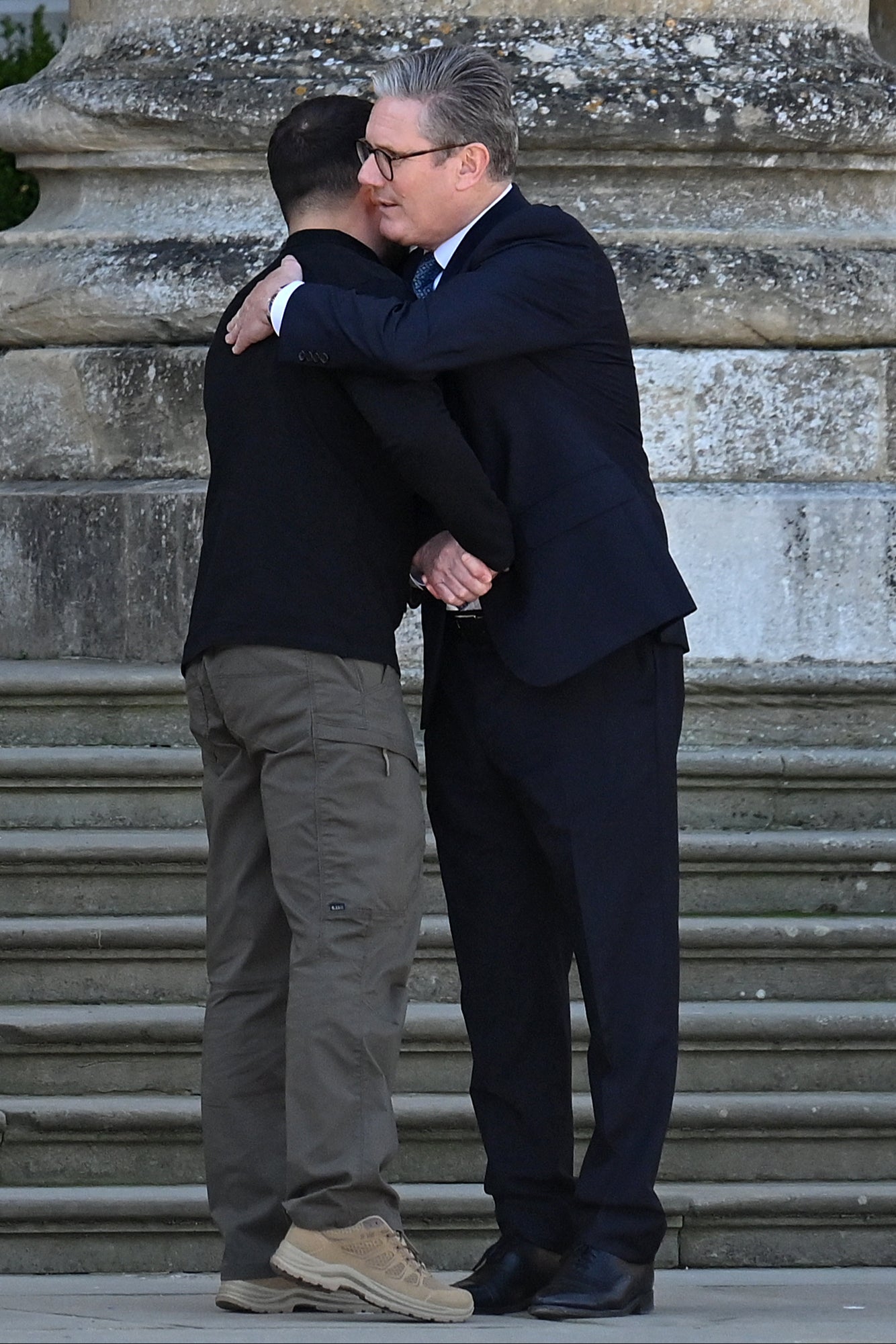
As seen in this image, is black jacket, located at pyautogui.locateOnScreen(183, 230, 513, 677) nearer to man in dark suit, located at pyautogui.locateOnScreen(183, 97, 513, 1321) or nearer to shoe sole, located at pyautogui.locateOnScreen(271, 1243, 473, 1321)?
man in dark suit, located at pyautogui.locateOnScreen(183, 97, 513, 1321)

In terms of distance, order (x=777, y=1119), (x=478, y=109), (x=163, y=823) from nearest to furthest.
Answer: (x=478, y=109), (x=777, y=1119), (x=163, y=823)

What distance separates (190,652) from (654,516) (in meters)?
0.72

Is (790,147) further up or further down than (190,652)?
further up

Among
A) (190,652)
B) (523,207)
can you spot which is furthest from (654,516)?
(190,652)

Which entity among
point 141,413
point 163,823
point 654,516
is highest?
point 141,413

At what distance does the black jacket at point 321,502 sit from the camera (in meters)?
3.17

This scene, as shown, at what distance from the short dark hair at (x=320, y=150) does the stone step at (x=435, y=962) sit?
5.08 feet

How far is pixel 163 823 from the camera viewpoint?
15.3 ft

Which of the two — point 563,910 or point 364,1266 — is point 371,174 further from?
point 364,1266

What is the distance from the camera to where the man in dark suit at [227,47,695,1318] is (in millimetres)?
3221

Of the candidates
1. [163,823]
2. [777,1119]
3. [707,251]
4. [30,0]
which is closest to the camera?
[777,1119]

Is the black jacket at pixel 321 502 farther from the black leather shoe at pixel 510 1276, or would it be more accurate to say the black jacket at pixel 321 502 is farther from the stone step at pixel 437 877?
the stone step at pixel 437 877

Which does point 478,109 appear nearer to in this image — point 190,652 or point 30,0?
point 190,652

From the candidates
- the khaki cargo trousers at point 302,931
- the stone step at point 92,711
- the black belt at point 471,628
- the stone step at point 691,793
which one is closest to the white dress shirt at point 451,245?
the black belt at point 471,628
